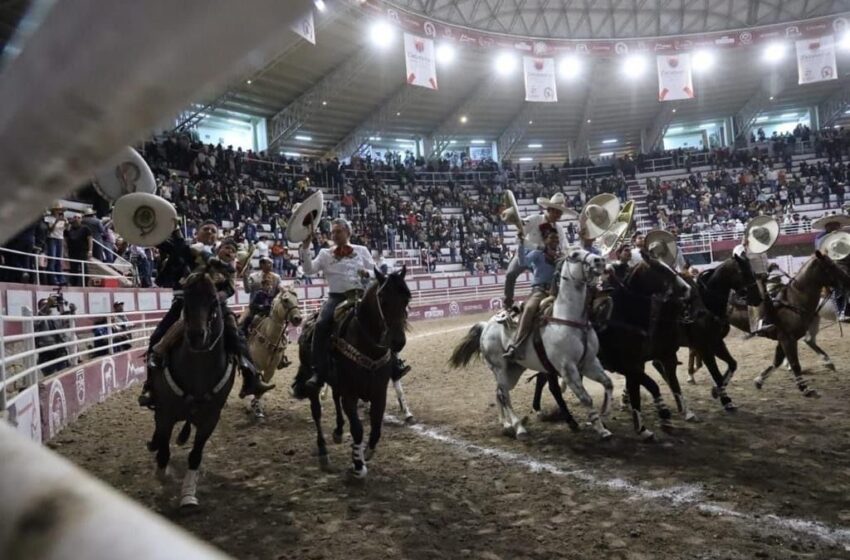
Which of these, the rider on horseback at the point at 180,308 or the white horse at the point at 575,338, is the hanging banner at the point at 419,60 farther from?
the rider on horseback at the point at 180,308

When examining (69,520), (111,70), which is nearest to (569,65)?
(111,70)

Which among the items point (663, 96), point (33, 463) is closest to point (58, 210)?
point (33, 463)

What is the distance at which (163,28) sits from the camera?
1.71 ft

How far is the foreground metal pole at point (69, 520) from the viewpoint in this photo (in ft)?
1.50

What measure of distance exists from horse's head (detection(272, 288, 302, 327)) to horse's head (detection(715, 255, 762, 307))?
549 cm

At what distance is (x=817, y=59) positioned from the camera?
28891mm

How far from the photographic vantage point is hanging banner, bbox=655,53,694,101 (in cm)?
2983

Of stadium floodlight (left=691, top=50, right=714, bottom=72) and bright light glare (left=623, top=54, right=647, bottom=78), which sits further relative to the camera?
bright light glare (left=623, top=54, right=647, bottom=78)

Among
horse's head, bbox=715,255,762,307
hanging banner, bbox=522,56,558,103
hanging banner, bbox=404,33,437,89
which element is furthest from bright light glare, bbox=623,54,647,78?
horse's head, bbox=715,255,762,307

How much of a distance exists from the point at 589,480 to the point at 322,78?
2671cm

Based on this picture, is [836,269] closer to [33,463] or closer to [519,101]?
[33,463]

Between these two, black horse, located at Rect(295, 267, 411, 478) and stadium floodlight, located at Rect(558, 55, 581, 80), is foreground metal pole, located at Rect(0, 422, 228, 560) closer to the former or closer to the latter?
black horse, located at Rect(295, 267, 411, 478)

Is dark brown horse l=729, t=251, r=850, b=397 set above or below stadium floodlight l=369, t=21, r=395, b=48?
below

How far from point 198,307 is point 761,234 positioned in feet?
28.9
